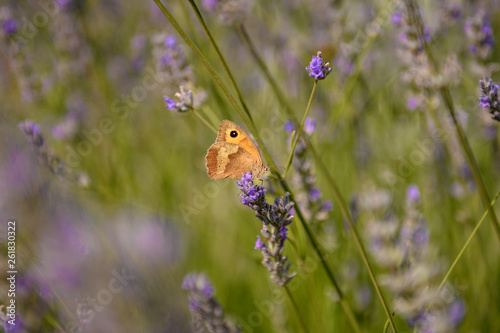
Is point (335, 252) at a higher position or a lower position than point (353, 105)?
lower

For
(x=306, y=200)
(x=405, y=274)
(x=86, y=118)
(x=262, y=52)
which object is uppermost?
(x=262, y=52)

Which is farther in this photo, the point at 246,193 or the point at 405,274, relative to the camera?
the point at 405,274

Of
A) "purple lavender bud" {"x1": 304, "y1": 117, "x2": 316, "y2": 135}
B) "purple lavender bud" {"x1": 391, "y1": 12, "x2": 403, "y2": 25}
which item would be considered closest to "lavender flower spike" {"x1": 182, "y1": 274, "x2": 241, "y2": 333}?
"purple lavender bud" {"x1": 304, "y1": 117, "x2": 316, "y2": 135}

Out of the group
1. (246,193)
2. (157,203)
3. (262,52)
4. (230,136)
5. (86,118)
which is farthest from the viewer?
(262,52)

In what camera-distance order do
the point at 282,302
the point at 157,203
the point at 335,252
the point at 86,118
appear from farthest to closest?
the point at 86,118
the point at 157,203
the point at 335,252
the point at 282,302

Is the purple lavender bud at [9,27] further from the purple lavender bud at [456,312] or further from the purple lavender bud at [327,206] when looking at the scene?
Answer: the purple lavender bud at [456,312]

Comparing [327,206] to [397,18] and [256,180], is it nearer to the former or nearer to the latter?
[256,180]

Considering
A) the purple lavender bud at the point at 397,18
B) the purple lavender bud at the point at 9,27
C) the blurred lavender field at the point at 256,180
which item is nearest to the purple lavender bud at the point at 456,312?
the blurred lavender field at the point at 256,180

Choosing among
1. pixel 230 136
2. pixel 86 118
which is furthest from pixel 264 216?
pixel 86 118

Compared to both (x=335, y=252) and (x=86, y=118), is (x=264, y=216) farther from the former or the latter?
(x=86, y=118)
